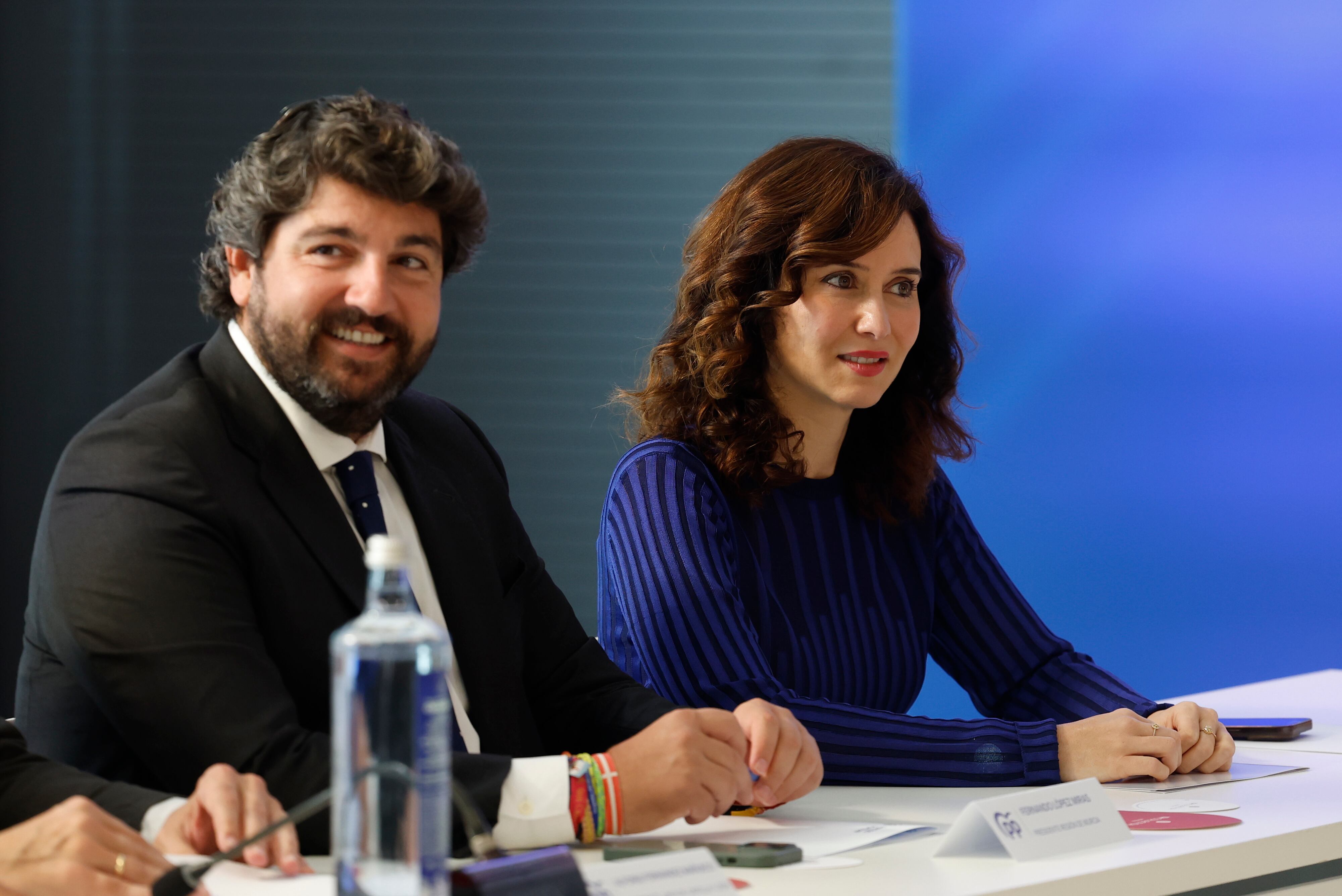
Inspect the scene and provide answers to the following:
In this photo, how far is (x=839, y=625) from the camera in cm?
202

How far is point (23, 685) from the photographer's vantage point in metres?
1.45

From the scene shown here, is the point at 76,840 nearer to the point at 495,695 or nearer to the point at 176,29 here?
the point at 495,695

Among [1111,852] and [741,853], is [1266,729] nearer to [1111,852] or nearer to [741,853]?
[1111,852]

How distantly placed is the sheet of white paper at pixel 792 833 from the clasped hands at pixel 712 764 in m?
0.02

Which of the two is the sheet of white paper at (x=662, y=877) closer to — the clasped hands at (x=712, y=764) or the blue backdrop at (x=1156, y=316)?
the clasped hands at (x=712, y=764)

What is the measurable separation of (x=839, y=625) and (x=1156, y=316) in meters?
2.26

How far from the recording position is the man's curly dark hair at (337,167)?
1.49m

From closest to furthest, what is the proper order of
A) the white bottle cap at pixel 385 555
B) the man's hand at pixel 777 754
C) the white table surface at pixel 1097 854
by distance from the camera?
the white bottle cap at pixel 385 555
the white table surface at pixel 1097 854
the man's hand at pixel 777 754

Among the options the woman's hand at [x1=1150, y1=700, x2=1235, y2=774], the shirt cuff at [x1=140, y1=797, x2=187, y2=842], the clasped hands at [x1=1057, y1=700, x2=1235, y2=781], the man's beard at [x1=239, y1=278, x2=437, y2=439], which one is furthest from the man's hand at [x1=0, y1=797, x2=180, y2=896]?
the woman's hand at [x1=1150, y1=700, x2=1235, y2=774]

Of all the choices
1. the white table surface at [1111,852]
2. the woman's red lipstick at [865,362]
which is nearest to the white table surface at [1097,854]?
the white table surface at [1111,852]

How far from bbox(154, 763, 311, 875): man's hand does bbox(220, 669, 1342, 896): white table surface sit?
0.03 meters

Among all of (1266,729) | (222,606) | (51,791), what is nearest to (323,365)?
Answer: (222,606)

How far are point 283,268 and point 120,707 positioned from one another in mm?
479

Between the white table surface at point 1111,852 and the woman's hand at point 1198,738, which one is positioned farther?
the woman's hand at point 1198,738
